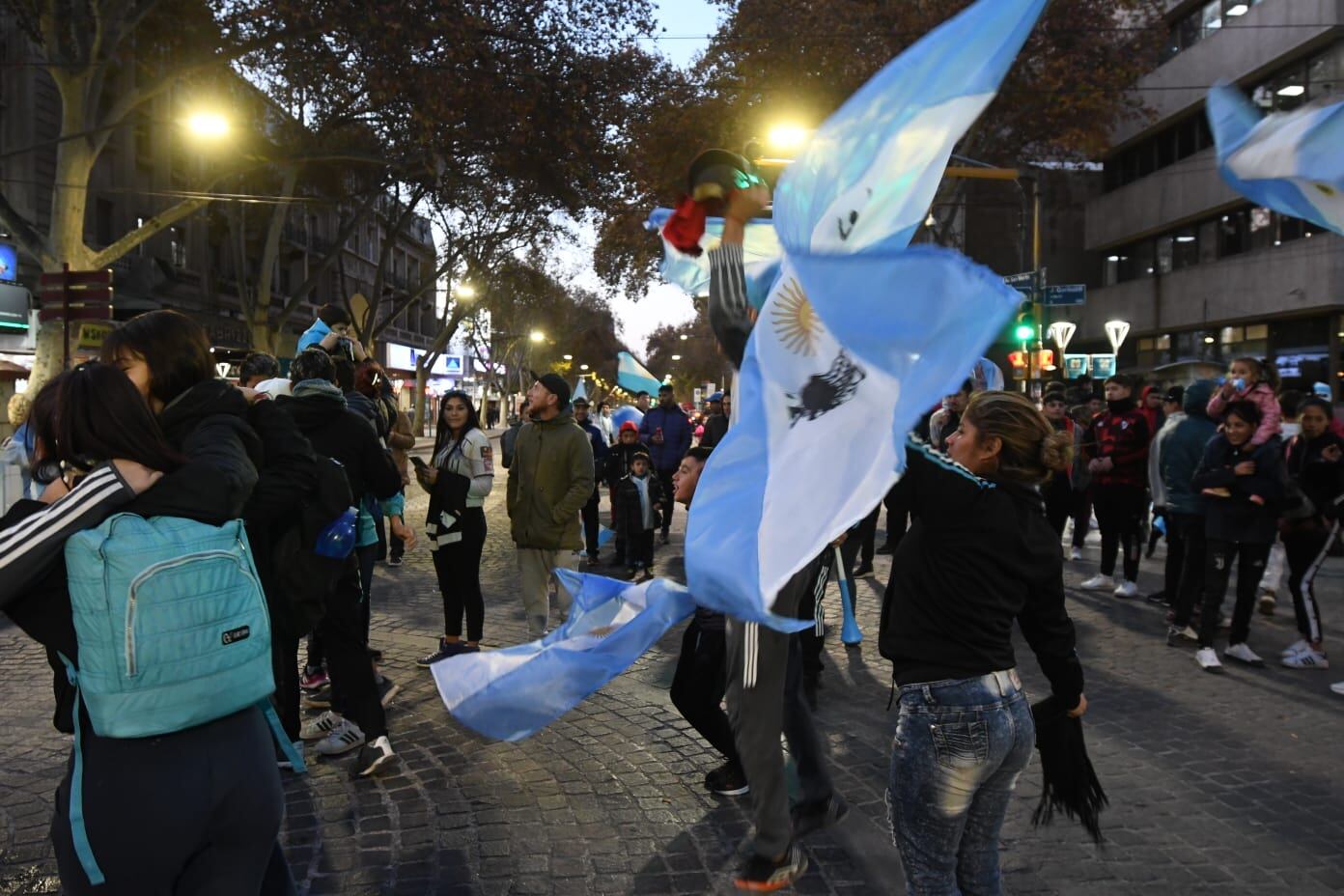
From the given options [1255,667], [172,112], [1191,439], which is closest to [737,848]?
[1255,667]

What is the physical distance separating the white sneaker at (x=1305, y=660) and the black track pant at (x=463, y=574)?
17.4 feet

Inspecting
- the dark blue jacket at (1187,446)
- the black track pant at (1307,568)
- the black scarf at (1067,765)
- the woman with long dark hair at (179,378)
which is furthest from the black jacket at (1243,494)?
the woman with long dark hair at (179,378)

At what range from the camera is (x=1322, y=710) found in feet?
19.7

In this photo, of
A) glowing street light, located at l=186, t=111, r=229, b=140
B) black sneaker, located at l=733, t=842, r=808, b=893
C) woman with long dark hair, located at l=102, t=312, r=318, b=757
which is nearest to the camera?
woman with long dark hair, located at l=102, t=312, r=318, b=757

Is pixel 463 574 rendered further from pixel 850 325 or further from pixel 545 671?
pixel 850 325

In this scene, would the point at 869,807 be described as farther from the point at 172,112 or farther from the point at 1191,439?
the point at 172,112

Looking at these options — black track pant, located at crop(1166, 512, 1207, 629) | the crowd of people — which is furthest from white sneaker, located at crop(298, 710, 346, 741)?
black track pant, located at crop(1166, 512, 1207, 629)

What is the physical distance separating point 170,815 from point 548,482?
4.84 m

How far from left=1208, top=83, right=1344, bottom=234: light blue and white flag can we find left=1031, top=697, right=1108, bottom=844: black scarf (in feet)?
4.80

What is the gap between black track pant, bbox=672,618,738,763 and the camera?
423 cm

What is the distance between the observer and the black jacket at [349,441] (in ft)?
16.4

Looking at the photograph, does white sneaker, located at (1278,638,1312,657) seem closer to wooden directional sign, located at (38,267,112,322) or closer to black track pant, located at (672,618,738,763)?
black track pant, located at (672,618,738,763)

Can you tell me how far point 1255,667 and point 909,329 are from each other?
6.05 m

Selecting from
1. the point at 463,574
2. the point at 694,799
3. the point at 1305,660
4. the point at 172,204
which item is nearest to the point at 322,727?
the point at 463,574
